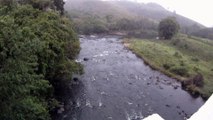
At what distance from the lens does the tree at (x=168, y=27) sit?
99438 millimetres

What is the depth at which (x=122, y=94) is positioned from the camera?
50.0 m

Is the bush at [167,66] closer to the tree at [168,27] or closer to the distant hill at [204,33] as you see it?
the tree at [168,27]

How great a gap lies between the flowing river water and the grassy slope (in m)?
3.11

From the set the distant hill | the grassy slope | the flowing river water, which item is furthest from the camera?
the distant hill

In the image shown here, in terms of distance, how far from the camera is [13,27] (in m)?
30.4

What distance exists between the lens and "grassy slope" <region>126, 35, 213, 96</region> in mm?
64438

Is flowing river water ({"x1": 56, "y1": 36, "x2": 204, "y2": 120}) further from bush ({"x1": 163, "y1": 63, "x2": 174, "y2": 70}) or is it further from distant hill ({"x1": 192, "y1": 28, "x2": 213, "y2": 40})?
distant hill ({"x1": 192, "y1": 28, "x2": 213, "y2": 40})

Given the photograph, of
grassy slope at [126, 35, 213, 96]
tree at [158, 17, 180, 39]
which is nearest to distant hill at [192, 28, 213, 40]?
tree at [158, 17, 180, 39]

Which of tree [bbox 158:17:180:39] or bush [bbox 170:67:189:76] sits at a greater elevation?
tree [bbox 158:17:180:39]

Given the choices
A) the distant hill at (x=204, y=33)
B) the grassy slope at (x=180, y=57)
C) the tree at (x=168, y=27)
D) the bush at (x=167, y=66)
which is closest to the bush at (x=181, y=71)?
the grassy slope at (x=180, y=57)

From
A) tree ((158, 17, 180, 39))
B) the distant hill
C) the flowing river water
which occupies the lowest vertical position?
the flowing river water

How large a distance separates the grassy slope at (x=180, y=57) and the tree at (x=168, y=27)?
181 inches

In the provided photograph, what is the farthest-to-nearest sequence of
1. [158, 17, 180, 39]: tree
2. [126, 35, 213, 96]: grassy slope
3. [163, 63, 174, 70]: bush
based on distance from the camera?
[158, 17, 180, 39]: tree → [163, 63, 174, 70]: bush → [126, 35, 213, 96]: grassy slope

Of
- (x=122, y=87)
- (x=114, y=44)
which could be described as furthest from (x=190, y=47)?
(x=122, y=87)
